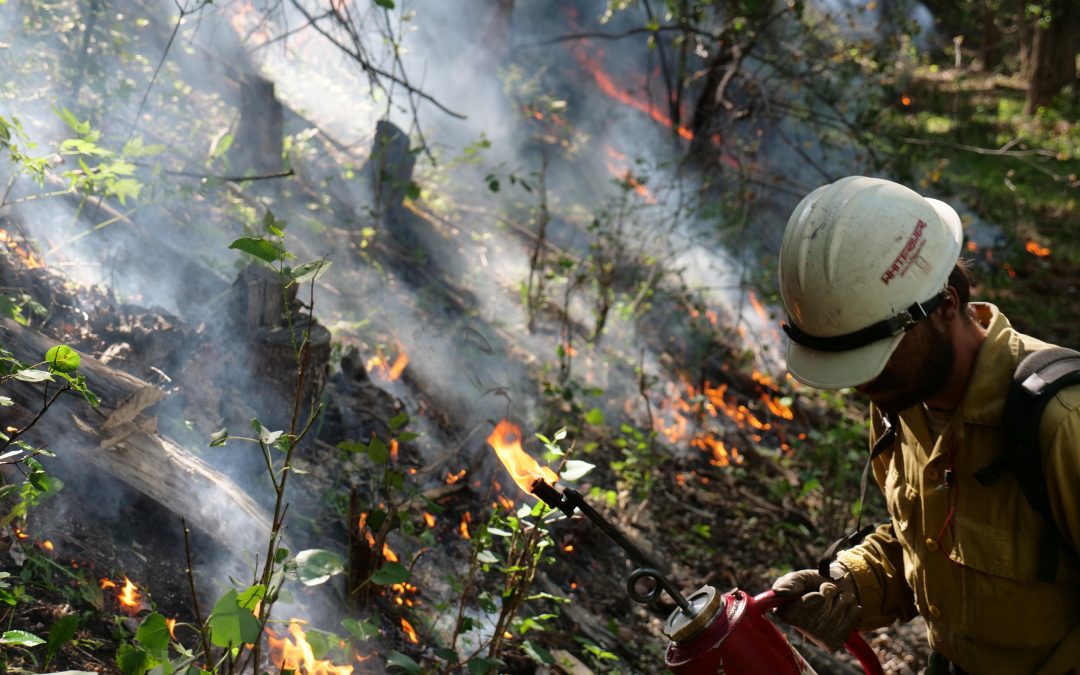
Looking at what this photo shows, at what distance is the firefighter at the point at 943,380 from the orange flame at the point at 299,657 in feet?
6.52

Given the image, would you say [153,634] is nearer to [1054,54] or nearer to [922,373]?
[922,373]

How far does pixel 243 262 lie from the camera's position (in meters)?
5.29

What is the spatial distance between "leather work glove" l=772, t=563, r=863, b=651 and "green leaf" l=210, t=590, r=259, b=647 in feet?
5.21

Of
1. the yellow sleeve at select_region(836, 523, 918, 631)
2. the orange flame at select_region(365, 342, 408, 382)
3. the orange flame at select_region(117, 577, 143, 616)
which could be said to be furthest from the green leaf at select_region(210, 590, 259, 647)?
the orange flame at select_region(365, 342, 408, 382)

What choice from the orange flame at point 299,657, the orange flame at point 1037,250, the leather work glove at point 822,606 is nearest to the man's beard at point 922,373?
the leather work glove at point 822,606

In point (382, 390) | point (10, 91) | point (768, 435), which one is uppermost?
point (10, 91)

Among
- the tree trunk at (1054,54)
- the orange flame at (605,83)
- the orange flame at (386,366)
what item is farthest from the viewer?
the tree trunk at (1054,54)

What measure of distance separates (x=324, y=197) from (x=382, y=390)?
3166mm

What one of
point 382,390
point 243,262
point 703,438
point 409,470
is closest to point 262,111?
point 243,262

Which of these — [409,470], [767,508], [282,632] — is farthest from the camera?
[767,508]

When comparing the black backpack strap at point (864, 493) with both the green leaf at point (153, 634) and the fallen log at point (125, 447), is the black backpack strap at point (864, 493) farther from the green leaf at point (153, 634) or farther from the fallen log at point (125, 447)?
the fallen log at point (125, 447)

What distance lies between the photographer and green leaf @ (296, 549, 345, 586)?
2553 millimetres

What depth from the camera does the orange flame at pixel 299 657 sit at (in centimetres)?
315

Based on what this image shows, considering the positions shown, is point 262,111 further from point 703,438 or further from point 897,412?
point 897,412
